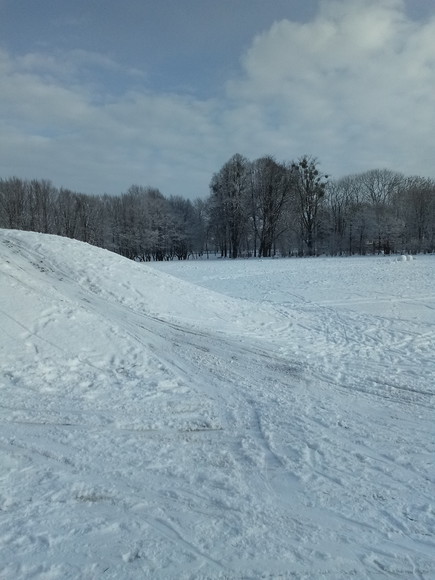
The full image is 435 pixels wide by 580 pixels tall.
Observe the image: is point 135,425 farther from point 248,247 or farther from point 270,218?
point 248,247

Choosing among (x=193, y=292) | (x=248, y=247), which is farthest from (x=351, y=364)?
(x=248, y=247)

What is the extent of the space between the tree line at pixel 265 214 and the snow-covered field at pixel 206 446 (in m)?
45.8

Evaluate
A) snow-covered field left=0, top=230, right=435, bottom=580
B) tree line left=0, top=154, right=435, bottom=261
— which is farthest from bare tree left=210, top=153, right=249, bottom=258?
snow-covered field left=0, top=230, right=435, bottom=580

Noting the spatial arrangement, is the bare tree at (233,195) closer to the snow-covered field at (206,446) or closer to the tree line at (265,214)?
the tree line at (265,214)

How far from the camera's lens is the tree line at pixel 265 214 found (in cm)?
5166

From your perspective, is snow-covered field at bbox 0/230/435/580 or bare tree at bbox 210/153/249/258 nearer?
snow-covered field at bbox 0/230/435/580

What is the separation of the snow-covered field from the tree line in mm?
45831

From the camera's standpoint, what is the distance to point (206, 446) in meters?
4.48

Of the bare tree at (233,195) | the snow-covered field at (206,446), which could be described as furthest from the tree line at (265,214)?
the snow-covered field at (206,446)

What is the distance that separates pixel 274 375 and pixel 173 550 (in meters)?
4.11

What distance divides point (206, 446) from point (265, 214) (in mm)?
52169

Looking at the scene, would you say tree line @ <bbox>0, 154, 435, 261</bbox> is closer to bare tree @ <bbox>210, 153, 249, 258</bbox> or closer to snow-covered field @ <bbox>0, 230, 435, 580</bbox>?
bare tree @ <bbox>210, 153, 249, 258</bbox>

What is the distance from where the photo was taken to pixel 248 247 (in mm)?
62750

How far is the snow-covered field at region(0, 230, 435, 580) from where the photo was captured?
3000mm
